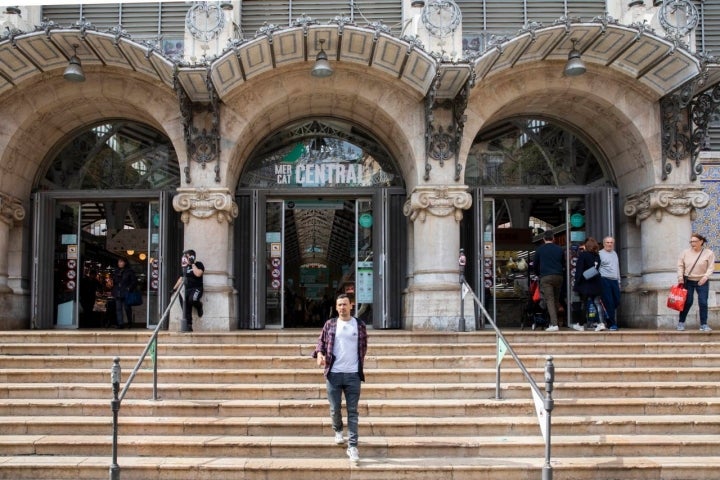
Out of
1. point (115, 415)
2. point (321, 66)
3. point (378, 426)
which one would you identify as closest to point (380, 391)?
point (378, 426)

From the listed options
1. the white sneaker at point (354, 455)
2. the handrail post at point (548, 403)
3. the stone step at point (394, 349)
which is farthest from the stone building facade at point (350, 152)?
the handrail post at point (548, 403)

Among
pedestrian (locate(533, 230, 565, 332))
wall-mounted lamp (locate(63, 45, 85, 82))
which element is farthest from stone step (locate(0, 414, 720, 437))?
wall-mounted lamp (locate(63, 45, 85, 82))

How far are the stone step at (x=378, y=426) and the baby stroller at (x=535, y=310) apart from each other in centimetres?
447

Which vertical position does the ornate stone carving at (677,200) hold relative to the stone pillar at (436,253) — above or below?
above

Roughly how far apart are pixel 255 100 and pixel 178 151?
5.45ft

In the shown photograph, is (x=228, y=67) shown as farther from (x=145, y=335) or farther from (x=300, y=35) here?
(x=145, y=335)

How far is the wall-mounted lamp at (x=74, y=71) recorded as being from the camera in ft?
41.0

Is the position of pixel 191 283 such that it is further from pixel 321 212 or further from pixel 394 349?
pixel 394 349

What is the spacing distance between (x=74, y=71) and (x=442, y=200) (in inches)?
259

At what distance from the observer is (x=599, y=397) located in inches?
375

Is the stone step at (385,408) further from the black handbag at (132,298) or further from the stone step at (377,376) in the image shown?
the black handbag at (132,298)

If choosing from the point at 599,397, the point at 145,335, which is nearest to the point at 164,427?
the point at 145,335

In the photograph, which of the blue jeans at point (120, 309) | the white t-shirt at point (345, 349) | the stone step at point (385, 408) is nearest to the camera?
the white t-shirt at point (345, 349)

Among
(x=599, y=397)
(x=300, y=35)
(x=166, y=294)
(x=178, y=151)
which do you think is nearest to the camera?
(x=599, y=397)
